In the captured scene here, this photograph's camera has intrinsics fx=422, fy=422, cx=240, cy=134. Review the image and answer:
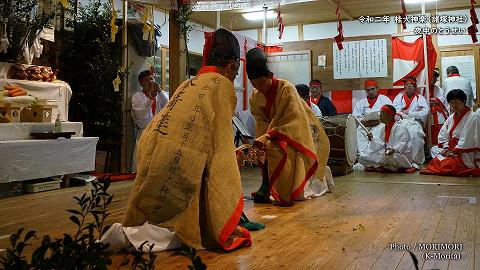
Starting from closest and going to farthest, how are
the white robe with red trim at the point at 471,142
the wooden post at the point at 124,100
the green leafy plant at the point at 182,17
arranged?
the white robe with red trim at the point at 471,142 < the green leafy plant at the point at 182,17 < the wooden post at the point at 124,100

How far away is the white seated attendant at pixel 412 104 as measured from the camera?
8133 millimetres

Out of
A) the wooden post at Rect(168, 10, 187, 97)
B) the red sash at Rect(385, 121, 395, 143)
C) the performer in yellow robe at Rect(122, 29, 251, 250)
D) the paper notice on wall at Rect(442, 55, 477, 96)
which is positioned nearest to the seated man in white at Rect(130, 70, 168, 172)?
the wooden post at Rect(168, 10, 187, 97)

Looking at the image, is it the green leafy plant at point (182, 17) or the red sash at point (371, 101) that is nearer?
the green leafy plant at point (182, 17)

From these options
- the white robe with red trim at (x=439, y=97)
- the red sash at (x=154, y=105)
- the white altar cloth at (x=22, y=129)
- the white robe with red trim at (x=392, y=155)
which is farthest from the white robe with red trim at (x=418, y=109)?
the white altar cloth at (x=22, y=129)

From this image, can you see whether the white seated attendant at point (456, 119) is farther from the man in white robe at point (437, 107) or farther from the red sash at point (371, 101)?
the red sash at point (371, 101)

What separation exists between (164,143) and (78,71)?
512cm

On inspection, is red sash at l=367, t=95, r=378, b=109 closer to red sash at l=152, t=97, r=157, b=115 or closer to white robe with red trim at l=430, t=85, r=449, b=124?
white robe with red trim at l=430, t=85, r=449, b=124

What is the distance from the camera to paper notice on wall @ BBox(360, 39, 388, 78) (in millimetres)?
9055

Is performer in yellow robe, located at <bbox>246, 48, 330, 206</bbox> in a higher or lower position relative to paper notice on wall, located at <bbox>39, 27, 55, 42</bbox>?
lower

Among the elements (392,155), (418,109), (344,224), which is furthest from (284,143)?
(418,109)

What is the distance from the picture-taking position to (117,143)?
691 centimetres

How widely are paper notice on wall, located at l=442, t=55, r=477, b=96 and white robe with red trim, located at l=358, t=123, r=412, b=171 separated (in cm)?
315

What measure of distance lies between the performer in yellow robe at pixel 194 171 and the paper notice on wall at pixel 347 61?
7.19 m

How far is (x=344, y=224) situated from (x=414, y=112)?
5703mm
